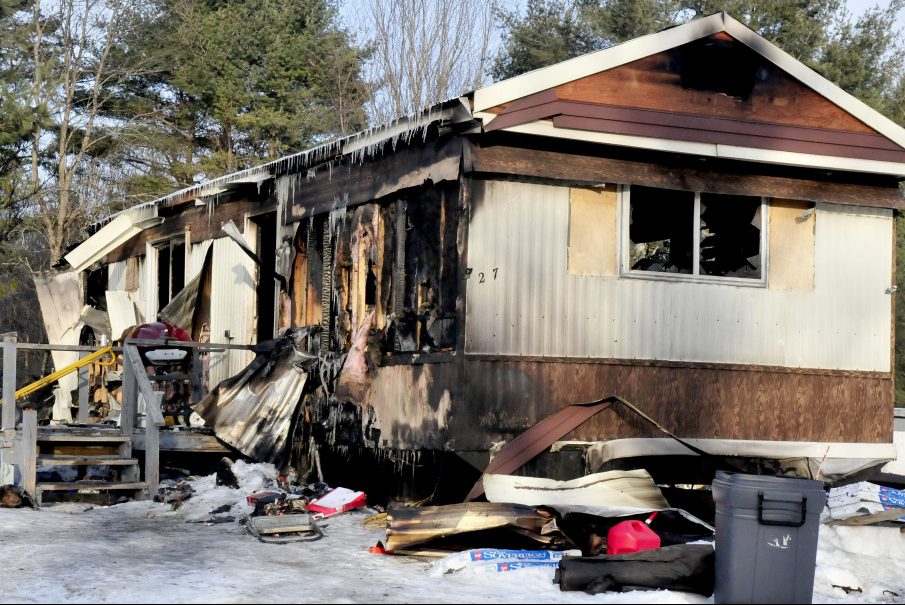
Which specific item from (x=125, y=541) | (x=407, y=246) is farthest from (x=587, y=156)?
(x=125, y=541)

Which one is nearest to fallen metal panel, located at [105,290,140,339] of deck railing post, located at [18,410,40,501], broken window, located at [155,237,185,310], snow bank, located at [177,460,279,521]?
broken window, located at [155,237,185,310]

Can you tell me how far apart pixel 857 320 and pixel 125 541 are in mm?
7539

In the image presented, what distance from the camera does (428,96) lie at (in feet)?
111

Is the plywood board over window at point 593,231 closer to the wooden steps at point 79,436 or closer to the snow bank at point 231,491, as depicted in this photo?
the snow bank at point 231,491

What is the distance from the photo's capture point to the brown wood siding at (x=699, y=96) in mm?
11219

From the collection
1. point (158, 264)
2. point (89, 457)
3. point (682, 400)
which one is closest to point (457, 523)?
point (682, 400)

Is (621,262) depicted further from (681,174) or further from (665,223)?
(665,223)

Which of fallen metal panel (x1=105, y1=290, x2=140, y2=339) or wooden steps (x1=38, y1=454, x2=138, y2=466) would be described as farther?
fallen metal panel (x1=105, y1=290, x2=140, y2=339)

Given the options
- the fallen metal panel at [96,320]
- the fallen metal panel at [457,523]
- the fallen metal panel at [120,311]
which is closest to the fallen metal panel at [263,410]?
the fallen metal panel at [457,523]

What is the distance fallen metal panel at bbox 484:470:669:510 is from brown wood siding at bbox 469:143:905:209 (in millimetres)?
2782

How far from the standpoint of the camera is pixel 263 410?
13273 millimetres

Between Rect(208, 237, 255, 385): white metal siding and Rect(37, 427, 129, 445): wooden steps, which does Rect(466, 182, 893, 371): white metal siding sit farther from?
Rect(208, 237, 255, 385): white metal siding

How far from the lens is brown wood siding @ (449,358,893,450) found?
35.2ft

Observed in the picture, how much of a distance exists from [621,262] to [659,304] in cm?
56
